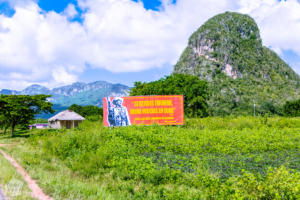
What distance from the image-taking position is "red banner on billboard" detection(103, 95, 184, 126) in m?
19.1

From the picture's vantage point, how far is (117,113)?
19.3 m

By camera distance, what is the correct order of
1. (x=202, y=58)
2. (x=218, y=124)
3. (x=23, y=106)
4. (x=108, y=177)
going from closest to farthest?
(x=108, y=177)
(x=218, y=124)
(x=23, y=106)
(x=202, y=58)

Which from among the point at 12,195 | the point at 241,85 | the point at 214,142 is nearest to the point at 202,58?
the point at 241,85

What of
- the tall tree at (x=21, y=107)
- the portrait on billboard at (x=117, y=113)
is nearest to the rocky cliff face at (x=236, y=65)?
the tall tree at (x=21, y=107)

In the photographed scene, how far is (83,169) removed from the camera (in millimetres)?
9227

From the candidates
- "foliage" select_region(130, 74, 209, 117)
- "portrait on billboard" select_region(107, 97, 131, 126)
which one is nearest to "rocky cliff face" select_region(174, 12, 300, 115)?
"foliage" select_region(130, 74, 209, 117)

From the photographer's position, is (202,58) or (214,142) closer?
(214,142)

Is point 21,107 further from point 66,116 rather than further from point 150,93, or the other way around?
point 66,116

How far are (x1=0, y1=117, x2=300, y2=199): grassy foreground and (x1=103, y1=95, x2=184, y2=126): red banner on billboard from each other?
3.66 metres

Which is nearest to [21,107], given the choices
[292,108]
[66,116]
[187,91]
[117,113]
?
[117,113]

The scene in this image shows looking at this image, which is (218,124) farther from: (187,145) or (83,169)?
(83,169)

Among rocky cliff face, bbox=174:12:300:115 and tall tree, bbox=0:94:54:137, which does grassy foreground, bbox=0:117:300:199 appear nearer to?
tall tree, bbox=0:94:54:137

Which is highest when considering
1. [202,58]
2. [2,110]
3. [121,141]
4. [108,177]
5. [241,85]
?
[202,58]

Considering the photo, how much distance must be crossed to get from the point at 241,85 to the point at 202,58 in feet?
90.4
